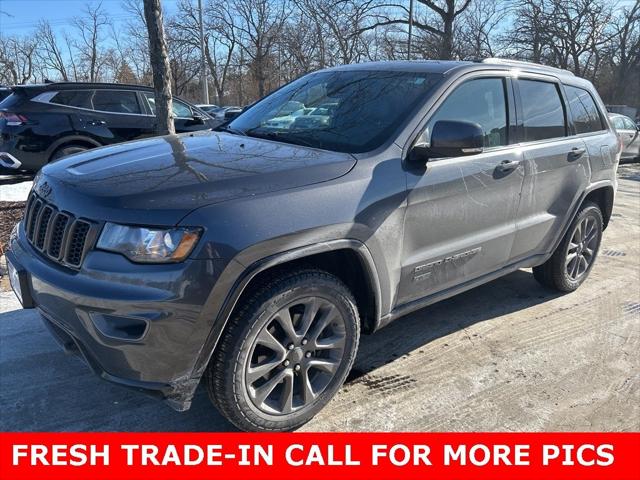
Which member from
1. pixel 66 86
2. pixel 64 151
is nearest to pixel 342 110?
pixel 64 151

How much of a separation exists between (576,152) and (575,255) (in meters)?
0.93

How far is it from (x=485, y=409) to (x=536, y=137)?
77.8 inches

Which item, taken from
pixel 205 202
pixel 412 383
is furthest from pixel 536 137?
pixel 205 202

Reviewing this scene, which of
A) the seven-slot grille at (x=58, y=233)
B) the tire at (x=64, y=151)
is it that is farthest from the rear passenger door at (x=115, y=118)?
the seven-slot grille at (x=58, y=233)

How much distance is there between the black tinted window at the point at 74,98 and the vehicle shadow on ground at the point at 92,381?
17.2 feet

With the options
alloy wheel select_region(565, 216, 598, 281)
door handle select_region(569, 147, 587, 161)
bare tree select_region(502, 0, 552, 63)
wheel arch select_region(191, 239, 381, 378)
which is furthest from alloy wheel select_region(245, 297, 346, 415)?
bare tree select_region(502, 0, 552, 63)

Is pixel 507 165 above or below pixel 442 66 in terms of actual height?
below

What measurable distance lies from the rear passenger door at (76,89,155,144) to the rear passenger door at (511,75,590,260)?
259 inches

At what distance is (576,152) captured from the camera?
4074 mm

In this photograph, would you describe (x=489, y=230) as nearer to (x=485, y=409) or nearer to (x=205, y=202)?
(x=485, y=409)

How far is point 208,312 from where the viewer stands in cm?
215

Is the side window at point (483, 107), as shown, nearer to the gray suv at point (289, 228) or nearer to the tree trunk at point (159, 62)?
the gray suv at point (289, 228)

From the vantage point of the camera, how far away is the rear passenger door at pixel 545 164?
3.66 metres

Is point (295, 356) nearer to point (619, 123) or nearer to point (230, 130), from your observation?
point (230, 130)
